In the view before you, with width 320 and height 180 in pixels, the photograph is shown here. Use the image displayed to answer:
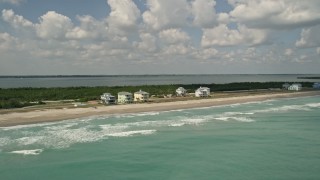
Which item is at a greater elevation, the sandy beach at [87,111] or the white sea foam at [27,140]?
the sandy beach at [87,111]

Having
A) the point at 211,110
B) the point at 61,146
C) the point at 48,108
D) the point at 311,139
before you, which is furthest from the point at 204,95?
the point at 61,146

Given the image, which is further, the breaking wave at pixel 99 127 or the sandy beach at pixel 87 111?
the sandy beach at pixel 87 111

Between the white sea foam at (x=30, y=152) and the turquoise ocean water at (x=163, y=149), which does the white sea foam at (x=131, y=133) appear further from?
the white sea foam at (x=30, y=152)

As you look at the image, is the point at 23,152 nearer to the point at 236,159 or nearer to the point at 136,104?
the point at 236,159

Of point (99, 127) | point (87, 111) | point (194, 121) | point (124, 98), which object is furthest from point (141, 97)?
point (99, 127)

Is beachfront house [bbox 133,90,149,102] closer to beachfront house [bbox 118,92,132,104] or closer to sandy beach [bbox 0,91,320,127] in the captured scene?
beachfront house [bbox 118,92,132,104]

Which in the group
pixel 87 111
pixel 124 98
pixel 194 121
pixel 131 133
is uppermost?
pixel 124 98

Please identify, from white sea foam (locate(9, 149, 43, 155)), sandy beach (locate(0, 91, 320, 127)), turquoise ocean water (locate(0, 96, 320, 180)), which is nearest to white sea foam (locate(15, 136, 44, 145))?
turquoise ocean water (locate(0, 96, 320, 180))

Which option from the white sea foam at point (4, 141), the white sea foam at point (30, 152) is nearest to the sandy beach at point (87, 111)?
the white sea foam at point (4, 141)

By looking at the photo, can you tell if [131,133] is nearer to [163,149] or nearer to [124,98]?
[163,149]
